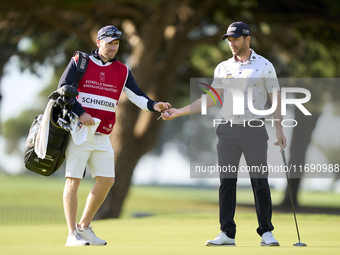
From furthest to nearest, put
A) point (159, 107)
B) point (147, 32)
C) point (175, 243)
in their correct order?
point (147, 32) → point (159, 107) → point (175, 243)

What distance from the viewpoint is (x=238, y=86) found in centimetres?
597

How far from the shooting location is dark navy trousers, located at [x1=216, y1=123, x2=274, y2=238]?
592 cm

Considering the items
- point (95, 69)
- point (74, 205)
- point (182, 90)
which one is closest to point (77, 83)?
point (95, 69)

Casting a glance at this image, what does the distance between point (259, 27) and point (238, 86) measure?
11.0 meters

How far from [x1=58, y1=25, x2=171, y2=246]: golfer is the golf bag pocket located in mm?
125

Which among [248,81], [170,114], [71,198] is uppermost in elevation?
[248,81]

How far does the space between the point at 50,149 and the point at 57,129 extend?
197 mm

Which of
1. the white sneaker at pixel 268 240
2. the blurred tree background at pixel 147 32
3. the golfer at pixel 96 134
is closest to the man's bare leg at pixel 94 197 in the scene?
the golfer at pixel 96 134

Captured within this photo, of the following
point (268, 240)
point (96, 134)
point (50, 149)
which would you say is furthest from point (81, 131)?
point (268, 240)

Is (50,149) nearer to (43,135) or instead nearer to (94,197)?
(43,135)

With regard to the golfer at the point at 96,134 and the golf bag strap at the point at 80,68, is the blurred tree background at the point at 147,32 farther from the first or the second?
the golf bag strap at the point at 80,68

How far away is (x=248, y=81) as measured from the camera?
19.4 feet

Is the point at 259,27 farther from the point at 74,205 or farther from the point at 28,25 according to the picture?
the point at 74,205

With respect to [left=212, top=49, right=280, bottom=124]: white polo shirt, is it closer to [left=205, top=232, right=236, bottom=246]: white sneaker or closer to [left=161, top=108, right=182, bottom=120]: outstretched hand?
[left=161, top=108, right=182, bottom=120]: outstretched hand
